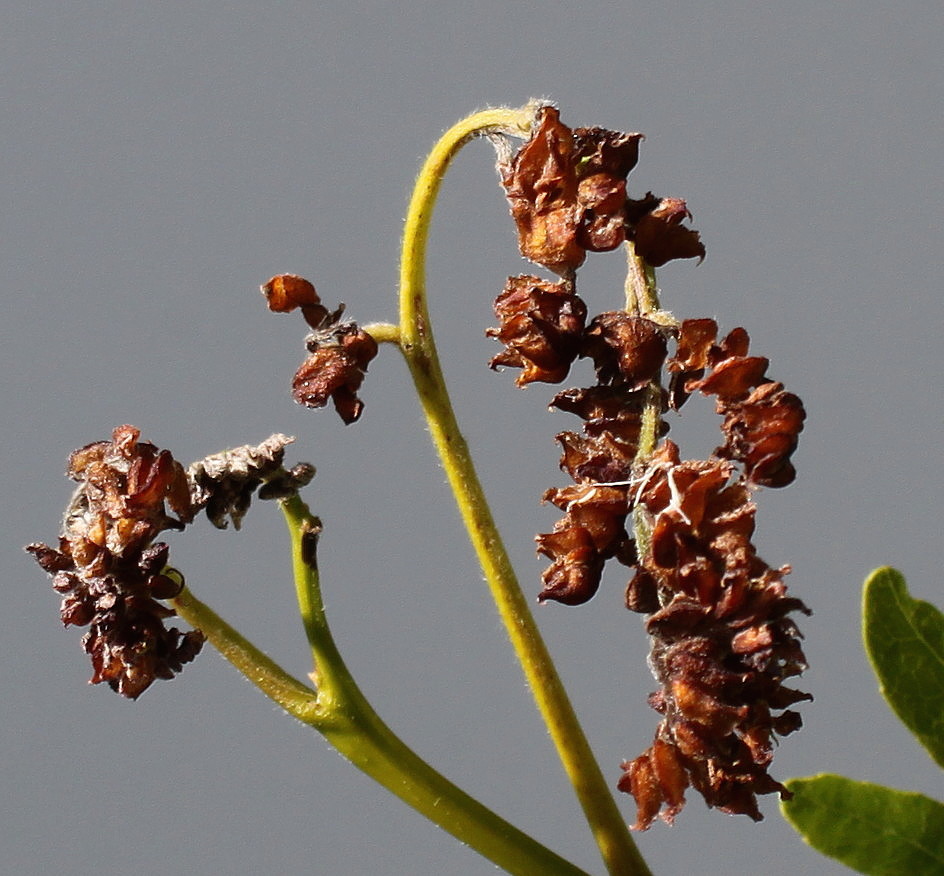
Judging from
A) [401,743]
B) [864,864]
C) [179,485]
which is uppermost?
[179,485]

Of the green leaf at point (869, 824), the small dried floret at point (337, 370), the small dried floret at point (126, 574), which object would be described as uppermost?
the small dried floret at point (337, 370)

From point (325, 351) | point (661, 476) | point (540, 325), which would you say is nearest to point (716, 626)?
point (661, 476)

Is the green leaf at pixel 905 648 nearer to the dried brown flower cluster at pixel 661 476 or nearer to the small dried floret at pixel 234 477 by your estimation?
the dried brown flower cluster at pixel 661 476

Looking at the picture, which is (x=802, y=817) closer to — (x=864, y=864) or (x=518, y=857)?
(x=864, y=864)

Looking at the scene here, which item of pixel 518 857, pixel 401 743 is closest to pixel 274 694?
pixel 401 743

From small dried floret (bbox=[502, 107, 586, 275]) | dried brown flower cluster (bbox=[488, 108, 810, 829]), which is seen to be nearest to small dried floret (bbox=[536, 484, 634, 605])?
dried brown flower cluster (bbox=[488, 108, 810, 829])

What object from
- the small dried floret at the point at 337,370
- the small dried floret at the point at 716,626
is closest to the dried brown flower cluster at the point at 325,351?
the small dried floret at the point at 337,370
